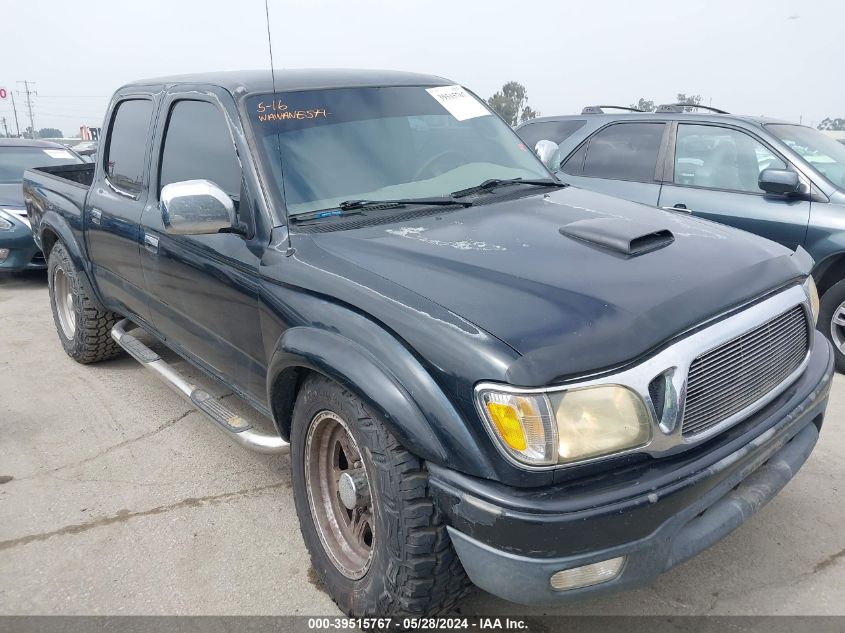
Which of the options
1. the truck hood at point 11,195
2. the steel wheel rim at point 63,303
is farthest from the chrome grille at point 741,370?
the truck hood at point 11,195

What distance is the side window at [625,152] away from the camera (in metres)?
5.49

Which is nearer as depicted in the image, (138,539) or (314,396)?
(314,396)

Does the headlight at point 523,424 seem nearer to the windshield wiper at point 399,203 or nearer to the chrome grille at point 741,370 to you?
the chrome grille at point 741,370

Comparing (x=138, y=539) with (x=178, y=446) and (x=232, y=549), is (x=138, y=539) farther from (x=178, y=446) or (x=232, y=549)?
(x=178, y=446)

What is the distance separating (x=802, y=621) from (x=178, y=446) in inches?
118

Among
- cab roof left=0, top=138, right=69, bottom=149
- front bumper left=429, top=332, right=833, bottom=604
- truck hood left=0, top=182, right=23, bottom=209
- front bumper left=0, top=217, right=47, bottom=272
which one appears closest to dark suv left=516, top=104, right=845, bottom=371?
front bumper left=429, top=332, right=833, bottom=604

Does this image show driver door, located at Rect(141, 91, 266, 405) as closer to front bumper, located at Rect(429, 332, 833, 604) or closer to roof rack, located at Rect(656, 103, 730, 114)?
front bumper, located at Rect(429, 332, 833, 604)

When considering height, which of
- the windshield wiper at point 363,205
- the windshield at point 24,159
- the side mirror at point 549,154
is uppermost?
the side mirror at point 549,154

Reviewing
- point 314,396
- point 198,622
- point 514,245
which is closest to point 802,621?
point 514,245

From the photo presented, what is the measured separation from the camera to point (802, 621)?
2.35 metres

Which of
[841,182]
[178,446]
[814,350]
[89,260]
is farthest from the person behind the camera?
[841,182]

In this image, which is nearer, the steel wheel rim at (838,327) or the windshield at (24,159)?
the steel wheel rim at (838,327)

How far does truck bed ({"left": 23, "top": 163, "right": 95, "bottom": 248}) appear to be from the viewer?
4473mm

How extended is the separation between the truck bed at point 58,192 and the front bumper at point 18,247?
2.11 m
